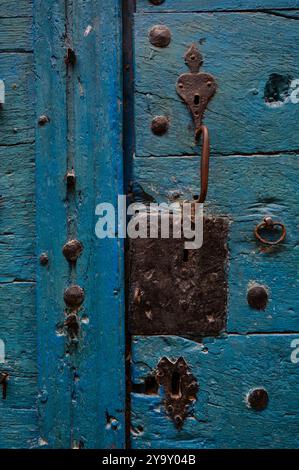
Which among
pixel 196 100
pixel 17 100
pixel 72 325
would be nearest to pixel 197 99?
pixel 196 100

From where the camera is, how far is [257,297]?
0.90 metres

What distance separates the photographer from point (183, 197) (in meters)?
0.90

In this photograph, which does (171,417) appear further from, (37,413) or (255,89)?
(255,89)

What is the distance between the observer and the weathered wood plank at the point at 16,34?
2.95ft

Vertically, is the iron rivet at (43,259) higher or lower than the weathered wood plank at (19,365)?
higher

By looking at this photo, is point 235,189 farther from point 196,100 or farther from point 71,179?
Answer: point 71,179

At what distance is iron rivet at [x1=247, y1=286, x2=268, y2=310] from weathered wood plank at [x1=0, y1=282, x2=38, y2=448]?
1.38 ft

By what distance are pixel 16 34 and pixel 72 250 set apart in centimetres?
43

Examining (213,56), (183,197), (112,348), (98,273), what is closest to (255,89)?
(213,56)

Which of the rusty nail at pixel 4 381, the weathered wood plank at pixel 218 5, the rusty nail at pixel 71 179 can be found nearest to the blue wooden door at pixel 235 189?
the weathered wood plank at pixel 218 5

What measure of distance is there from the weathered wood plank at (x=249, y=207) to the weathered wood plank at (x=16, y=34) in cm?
31

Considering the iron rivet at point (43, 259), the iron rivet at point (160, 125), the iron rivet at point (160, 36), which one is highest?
the iron rivet at point (160, 36)

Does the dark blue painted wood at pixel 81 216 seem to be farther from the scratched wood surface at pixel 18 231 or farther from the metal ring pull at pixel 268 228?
the metal ring pull at pixel 268 228
